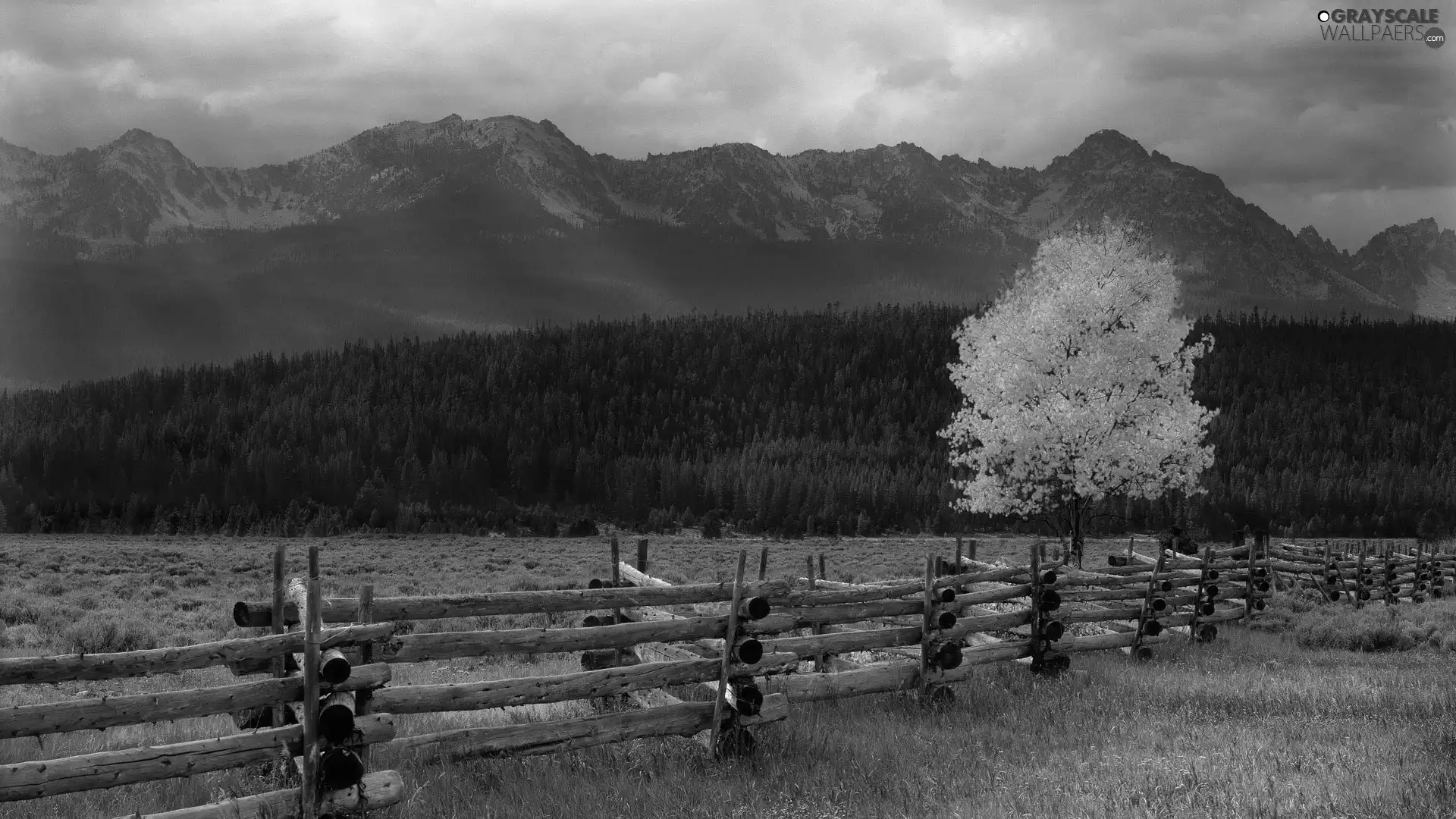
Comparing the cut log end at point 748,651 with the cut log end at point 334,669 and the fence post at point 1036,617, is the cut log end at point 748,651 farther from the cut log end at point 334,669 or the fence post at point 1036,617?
the fence post at point 1036,617

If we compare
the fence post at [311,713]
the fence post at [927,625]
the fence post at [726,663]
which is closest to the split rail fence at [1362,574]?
the fence post at [927,625]

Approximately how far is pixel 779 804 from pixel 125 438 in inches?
6258

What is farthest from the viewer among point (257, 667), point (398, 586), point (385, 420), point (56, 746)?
point (385, 420)

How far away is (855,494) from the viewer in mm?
124438

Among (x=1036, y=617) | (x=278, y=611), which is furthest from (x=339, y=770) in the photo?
(x=1036, y=617)

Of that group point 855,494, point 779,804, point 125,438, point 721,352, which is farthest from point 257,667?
point 721,352

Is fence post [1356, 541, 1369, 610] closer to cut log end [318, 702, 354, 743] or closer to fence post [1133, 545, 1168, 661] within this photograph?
fence post [1133, 545, 1168, 661]

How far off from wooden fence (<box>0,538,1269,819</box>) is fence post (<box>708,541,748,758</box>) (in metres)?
0.02

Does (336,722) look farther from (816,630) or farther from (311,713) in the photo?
(816,630)

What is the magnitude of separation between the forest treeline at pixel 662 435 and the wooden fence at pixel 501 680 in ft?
321

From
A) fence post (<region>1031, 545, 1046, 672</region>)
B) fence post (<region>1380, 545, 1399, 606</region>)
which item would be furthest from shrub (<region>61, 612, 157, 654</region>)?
fence post (<region>1380, 545, 1399, 606</region>)

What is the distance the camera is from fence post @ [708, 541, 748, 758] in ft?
32.2

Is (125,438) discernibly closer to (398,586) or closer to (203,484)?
(203,484)

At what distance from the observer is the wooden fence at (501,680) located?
279 inches
